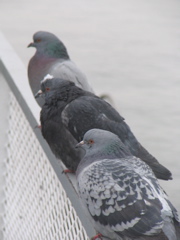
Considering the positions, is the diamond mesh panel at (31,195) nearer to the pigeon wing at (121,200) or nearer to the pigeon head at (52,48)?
the pigeon wing at (121,200)

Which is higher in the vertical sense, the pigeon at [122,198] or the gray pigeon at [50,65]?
the pigeon at [122,198]

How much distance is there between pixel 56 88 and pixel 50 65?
1028mm

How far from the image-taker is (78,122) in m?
2.99

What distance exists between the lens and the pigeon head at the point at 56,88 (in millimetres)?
3143

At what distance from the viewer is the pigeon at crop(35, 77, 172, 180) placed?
9.82ft

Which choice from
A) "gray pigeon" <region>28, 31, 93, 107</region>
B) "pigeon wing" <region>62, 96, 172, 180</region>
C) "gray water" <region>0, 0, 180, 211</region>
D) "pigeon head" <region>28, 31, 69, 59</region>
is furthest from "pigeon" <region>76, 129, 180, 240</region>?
"gray water" <region>0, 0, 180, 211</region>

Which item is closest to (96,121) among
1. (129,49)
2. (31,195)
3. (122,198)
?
(31,195)

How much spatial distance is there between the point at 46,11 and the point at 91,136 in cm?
746

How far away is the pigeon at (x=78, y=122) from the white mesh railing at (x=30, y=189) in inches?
3.7

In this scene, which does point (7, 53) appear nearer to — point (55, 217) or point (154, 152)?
point (55, 217)

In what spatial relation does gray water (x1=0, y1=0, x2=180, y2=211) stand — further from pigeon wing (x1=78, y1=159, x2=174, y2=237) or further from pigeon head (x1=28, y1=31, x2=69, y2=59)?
A: pigeon wing (x1=78, y1=159, x2=174, y2=237)

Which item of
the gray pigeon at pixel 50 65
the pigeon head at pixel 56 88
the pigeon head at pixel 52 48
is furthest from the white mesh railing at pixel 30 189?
the pigeon head at pixel 52 48

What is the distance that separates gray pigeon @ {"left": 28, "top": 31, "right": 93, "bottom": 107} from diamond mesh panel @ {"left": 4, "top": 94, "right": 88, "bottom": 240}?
48 cm

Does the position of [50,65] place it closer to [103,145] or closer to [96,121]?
[96,121]
